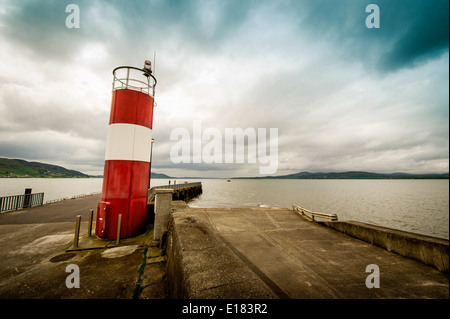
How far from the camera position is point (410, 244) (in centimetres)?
515

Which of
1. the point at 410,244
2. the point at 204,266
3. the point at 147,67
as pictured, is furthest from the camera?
the point at 147,67

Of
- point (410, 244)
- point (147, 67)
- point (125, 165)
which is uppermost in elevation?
point (147, 67)

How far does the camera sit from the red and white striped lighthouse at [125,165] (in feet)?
20.1

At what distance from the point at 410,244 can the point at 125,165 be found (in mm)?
9270

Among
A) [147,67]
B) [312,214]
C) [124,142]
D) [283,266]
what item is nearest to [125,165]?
[124,142]

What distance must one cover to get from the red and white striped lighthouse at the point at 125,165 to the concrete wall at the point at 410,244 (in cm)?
835

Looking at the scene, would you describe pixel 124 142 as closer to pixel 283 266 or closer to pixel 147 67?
pixel 147 67

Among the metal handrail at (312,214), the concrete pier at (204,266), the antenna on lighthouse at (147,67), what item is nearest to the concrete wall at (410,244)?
the concrete pier at (204,266)

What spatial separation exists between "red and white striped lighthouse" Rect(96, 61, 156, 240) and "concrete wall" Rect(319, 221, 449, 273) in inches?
329

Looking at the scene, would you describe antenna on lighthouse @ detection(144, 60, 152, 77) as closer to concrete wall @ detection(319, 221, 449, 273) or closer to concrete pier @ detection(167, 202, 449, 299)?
concrete pier @ detection(167, 202, 449, 299)

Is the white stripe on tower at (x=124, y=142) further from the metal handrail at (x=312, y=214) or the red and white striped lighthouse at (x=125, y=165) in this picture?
the metal handrail at (x=312, y=214)

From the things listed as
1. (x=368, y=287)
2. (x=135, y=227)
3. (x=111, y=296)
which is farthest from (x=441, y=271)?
(x=135, y=227)

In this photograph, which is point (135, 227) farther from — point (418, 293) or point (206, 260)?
point (418, 293)

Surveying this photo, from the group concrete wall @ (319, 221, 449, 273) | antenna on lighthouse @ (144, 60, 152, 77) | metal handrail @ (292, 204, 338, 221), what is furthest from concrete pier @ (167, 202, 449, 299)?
antenna on lighthouse @ (144, 60, 152, 77)
